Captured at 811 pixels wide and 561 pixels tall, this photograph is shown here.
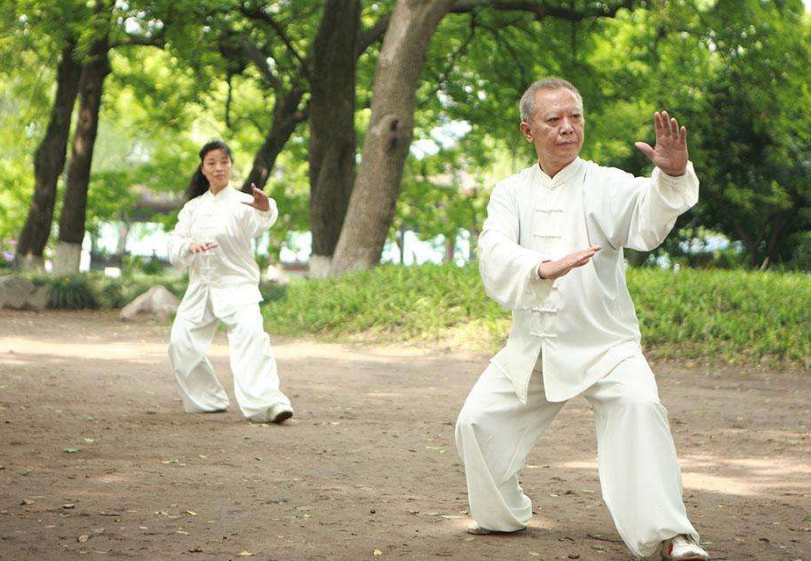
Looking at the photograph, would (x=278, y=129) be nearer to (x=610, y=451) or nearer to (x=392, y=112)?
(x=392, y=112)

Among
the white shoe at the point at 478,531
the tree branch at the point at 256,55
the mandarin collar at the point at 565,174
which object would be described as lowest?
the white shoe at the point at 478,531

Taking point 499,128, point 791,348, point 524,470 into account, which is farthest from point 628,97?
point 524,470

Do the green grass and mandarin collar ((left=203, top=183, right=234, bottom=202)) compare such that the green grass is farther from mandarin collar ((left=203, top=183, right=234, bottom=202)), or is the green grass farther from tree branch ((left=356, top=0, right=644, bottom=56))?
mandarin collar ((left=203, top=183, right=234, bottom=202))

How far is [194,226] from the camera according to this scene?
9203 millimetres

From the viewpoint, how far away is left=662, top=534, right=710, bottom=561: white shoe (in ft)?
14.1

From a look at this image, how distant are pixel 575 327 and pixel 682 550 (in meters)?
0.95

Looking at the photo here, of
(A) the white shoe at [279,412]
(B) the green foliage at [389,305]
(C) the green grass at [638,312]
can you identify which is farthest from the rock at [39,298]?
(A) the white shoe at [279,412]

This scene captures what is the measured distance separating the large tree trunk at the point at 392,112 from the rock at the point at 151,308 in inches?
152

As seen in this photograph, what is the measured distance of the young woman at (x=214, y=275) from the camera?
352 inches

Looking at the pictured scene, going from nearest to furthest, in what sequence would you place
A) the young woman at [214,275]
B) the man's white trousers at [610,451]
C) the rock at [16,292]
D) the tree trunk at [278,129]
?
the man's white trousers at [610,451]
the young woman at [214,275]
the rock at [16,292]
the tree trunk at [278,129]

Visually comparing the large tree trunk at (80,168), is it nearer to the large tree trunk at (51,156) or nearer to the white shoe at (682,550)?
the large tree trunk at (51,156)

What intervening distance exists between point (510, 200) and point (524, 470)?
261cm

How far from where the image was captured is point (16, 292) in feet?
71.7

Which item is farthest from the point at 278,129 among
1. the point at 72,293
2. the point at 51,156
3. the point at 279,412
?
the point at 279,412
